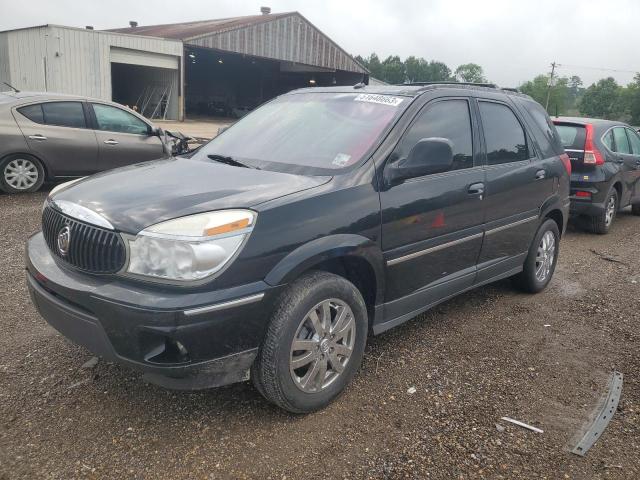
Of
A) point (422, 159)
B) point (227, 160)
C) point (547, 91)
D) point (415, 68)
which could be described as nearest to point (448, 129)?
point (422, 159)

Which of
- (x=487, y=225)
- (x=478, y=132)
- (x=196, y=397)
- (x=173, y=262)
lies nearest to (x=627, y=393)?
(x=487, y=225)

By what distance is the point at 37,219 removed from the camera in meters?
6.73

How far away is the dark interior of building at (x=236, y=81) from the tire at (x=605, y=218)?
96.4ft

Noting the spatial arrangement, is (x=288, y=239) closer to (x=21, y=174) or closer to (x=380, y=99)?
(x=380, y=99)

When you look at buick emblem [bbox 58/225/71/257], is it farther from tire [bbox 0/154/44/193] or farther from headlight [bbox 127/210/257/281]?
tire [bbox 0/154/44/193]

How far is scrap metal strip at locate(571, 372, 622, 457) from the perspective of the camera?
2.75 m

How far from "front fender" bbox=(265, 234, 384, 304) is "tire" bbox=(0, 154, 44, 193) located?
679 cm

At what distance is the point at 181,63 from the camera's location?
25.9 metres

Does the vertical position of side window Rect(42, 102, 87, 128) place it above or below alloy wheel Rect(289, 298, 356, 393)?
above

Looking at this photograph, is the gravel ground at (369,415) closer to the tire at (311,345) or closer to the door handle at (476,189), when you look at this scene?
the tire at (311,345)

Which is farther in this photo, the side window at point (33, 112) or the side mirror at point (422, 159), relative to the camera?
the side window at point (33, 112)

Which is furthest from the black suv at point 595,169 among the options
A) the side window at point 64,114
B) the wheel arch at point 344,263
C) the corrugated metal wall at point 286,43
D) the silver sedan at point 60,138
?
the corrugated metal wall at point 286,43

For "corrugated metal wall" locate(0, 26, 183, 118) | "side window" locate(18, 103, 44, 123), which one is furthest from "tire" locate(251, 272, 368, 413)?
"corrugated metal wall" locate(0, 26, 183, 118)

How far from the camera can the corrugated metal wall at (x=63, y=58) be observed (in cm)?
2097
